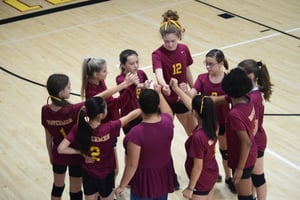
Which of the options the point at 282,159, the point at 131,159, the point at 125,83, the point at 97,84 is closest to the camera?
the point at 131,159

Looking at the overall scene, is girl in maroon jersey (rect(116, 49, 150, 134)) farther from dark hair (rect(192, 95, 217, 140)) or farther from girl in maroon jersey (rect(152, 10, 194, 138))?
dark hair (rect(192, 95, 217, 140))

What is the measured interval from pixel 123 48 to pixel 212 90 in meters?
4.66

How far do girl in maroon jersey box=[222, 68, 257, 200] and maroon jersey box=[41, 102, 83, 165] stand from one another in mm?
1331

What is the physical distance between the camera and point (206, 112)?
473cm

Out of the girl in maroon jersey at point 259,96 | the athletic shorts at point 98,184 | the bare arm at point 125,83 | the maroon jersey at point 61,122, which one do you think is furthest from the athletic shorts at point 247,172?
the maroon jersey at point 61,122

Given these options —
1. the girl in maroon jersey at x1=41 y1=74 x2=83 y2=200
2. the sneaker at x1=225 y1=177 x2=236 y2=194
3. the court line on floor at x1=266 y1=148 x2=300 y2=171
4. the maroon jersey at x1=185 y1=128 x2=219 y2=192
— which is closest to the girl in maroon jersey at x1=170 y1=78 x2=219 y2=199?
the maroon jersey at x1=185 y1=128 x2=219 y2=192

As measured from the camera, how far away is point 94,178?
5.14m

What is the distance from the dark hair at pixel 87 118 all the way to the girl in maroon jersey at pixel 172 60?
121cm

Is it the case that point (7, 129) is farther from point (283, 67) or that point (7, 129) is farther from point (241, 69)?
point (283, 67)

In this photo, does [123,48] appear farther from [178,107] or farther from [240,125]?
[240,125]

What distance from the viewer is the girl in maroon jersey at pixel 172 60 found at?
5.98m

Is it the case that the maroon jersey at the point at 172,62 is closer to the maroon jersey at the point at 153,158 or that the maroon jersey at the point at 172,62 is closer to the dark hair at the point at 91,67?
the dark hair at the point at 91,67

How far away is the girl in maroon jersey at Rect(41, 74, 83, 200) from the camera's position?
16.8 ft

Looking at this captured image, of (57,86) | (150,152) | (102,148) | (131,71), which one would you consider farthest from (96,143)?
(131,71)
